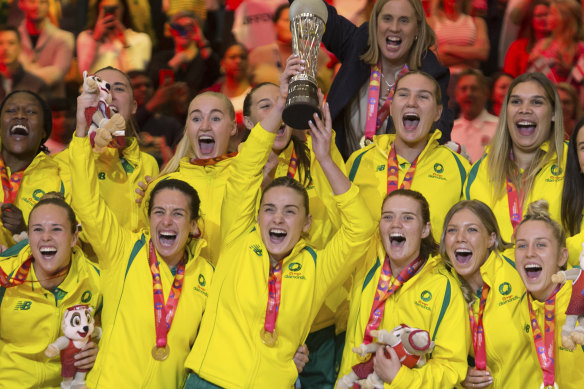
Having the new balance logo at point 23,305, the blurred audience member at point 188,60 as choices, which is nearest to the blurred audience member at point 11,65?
the blurred audience member at point 188,60

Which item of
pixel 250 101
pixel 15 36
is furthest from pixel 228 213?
pixel 15 36

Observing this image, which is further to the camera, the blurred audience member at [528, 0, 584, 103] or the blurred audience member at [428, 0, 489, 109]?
the blurred audience member at [428, 0, 489, 109]

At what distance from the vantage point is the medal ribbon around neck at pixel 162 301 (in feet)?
17.0

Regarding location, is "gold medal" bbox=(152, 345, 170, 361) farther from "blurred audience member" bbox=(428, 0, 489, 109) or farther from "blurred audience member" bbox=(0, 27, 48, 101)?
"blurred audience member" bbox=(0, 27, 48, 101)

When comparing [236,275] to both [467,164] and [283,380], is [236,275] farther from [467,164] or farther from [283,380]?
[467,164]

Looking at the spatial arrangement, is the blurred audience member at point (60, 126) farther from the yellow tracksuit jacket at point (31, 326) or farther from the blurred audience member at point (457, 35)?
the blurred audience member at point (457, 35)

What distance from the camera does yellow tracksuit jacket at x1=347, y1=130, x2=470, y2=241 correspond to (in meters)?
Answer: 5.60

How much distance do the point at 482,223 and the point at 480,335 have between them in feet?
1.88

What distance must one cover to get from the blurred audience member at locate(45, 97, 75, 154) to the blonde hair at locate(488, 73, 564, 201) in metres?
3.48

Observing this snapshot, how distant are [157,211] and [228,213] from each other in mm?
382

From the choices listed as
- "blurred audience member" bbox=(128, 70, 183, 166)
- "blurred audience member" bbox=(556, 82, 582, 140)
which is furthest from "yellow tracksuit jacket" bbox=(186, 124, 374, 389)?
"blurred audience member" bbox=(556, 82, 582, 140)

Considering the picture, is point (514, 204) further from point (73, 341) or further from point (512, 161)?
point (73, 341)

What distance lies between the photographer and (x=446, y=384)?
4824 mm

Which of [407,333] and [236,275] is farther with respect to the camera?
[236,275]
